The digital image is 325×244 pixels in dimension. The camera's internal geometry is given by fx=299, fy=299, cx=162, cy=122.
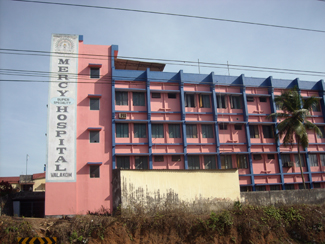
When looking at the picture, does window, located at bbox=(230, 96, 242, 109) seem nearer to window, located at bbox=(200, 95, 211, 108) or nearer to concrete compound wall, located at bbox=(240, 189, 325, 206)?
window, located at bbox=(200, 95, 211, 108)

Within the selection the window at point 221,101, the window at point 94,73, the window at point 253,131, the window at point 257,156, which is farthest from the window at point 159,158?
the window at point 253,131

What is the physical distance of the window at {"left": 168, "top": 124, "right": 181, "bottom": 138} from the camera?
26578mm

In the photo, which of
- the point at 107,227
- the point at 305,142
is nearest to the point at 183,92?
the point at 305,142

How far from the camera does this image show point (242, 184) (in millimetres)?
26656

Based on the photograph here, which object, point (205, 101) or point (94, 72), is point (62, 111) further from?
point (205, 101)

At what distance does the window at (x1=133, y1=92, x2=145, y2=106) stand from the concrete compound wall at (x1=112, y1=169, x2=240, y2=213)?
938 centimetres

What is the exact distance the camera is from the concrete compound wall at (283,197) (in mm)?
19891

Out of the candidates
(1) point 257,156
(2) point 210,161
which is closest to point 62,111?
(2) point 210,161

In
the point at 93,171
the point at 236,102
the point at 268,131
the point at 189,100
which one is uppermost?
the point at 189,100

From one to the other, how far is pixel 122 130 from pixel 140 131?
158cm

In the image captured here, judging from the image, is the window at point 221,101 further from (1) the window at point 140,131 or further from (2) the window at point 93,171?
(2) the window at point 93,171

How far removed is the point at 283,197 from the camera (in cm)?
2102

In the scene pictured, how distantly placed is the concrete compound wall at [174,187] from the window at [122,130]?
24.3ft

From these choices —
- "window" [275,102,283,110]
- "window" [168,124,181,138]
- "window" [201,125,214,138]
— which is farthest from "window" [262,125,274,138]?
"window" [168,124,181,138]
